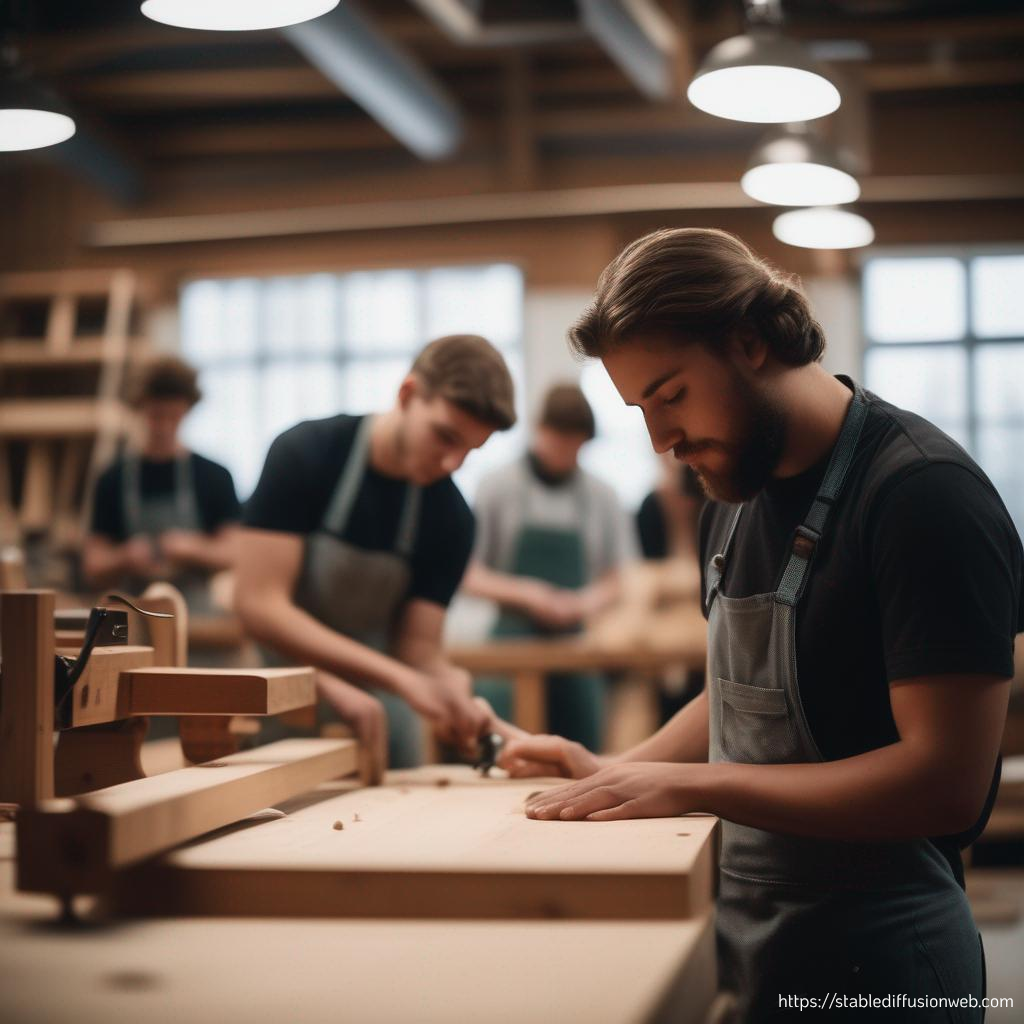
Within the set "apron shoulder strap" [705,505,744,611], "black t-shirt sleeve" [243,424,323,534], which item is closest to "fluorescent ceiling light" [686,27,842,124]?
"black t-shirt sleeve" [243,424,323,534]

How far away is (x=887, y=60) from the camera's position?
251 inches

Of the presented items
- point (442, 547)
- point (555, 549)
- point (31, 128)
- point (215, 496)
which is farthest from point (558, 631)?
point (31, 128)

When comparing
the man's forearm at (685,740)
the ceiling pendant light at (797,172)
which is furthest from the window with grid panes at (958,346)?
the man's forearm at (685,740)

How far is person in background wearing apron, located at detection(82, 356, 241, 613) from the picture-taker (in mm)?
5250

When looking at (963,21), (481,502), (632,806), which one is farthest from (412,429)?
(963,21)

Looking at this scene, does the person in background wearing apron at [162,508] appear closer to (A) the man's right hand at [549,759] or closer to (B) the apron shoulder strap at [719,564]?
(A) the man's right hand at [549,759]

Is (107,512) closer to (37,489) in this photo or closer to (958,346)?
(37,489)

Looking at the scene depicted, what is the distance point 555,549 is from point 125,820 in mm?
4045

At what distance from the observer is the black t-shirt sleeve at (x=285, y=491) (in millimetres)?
2713

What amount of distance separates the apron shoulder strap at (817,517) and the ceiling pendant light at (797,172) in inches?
99.2

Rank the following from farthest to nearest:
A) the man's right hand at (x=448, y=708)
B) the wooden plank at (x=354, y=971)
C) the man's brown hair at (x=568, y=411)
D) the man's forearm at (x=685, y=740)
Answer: the man's brown hair at (x=568, y=411)
the man's right hand at (x=448, y=708)
the man's forearm at (x=685, y=740)
the wooden plank at (x=354, y=971)

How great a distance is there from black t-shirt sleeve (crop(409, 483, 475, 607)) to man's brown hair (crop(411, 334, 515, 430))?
10.6 inches

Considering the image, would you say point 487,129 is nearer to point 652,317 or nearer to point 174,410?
point 174,410

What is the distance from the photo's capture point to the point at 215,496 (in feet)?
17.8
